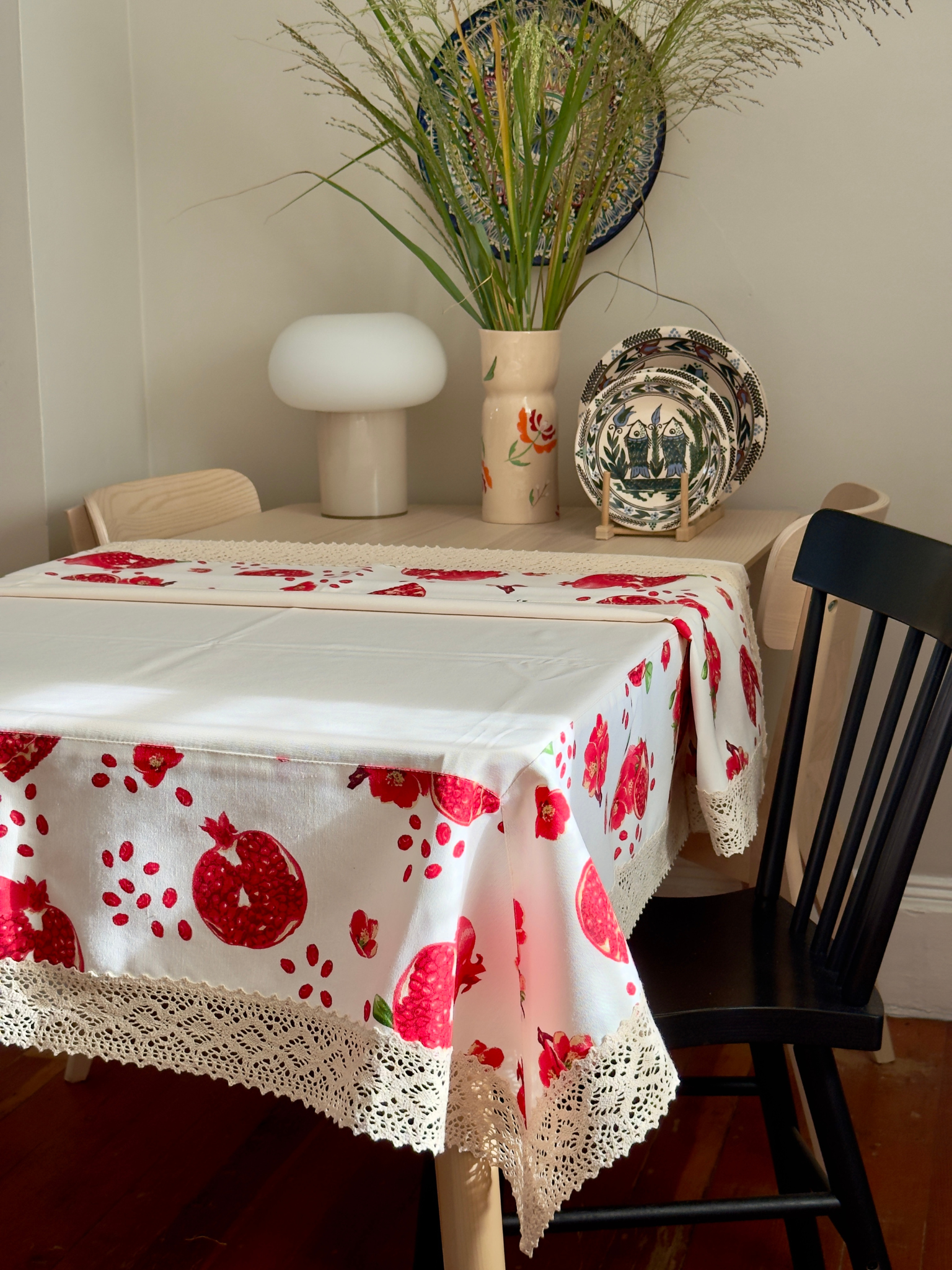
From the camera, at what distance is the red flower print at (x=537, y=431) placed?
1665 millimetres

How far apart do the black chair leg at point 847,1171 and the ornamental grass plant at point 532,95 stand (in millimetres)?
1055

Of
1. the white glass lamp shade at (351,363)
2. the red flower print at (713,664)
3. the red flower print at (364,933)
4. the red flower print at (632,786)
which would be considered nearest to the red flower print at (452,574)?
the red flower print at (713,664)

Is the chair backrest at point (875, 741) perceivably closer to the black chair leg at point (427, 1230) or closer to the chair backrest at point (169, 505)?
the black chair leg at point (427, 1230)

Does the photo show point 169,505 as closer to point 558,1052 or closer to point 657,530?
point 657,530

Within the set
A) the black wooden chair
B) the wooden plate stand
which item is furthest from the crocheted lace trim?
the wooden plate stand

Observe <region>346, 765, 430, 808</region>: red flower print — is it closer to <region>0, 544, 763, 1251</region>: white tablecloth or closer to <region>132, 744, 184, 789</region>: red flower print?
<region>0, 544, 763, 1251</region>: white tablecloth

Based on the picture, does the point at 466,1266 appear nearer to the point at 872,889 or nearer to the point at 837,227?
the point at 872,889

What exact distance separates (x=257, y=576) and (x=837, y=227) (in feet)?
3.63

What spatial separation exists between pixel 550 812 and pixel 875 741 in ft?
1.68

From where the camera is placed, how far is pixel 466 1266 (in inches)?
31.5

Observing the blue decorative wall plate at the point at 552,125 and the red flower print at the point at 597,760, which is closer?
the red flower print at the point at 597,760

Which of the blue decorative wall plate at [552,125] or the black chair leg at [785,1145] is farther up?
the blue decorative wall plate at [552,125]

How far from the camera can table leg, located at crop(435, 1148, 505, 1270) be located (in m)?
0.79

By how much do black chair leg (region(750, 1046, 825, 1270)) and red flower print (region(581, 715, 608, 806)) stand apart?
1.76 ft
